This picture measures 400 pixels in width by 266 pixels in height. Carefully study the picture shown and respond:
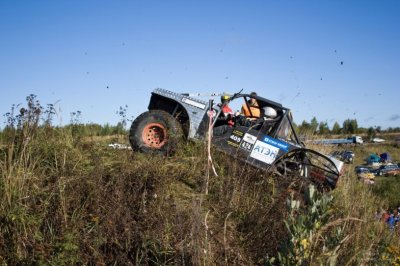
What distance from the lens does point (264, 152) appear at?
27.6ft

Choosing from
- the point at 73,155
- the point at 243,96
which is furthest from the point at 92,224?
the point at 243,96

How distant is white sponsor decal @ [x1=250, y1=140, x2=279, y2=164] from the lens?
8375 mm

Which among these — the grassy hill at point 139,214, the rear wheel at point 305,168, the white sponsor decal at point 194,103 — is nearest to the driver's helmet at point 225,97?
the white sponsor decal at point 194,103

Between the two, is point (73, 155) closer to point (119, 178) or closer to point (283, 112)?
point (119, 178)

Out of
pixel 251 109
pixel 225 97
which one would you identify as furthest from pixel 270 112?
pixel 225 97

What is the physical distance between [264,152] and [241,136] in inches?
21.6

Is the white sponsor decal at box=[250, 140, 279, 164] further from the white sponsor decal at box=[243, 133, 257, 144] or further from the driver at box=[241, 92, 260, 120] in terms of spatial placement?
the driver at box=[241, 92, 260, 120]

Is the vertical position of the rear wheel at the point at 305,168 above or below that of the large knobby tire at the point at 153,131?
below

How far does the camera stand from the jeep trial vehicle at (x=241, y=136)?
27.2 feet

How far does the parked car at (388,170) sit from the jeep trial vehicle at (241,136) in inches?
702

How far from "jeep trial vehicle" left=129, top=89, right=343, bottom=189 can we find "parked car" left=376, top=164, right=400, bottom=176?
17.8m

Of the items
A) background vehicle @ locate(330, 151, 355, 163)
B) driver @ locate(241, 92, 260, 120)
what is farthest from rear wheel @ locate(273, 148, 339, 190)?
background vehicle @ locate(330, 151, 355, 163)

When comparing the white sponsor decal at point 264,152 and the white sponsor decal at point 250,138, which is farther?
the white sponsor decal at point 250,138

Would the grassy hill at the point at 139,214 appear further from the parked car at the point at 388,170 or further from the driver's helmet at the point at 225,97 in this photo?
the parked car at the point at 388,170
